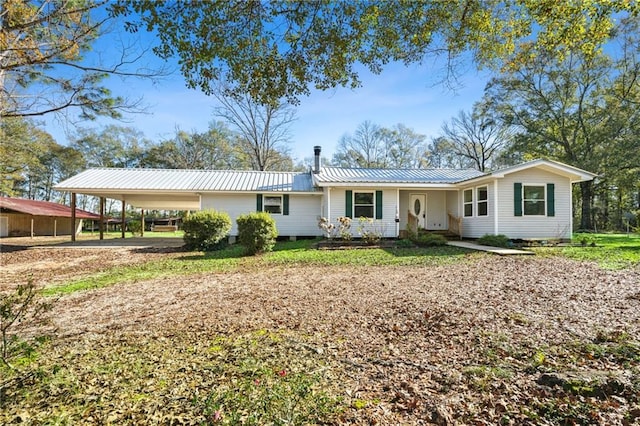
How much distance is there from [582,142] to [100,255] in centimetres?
3088

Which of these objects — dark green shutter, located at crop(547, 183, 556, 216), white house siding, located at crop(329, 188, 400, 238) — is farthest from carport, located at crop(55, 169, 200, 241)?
dark green shutter, located at crop(547, 183, 556, 216)

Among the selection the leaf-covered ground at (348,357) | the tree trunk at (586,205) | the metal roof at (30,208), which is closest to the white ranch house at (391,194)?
the leaf-covered ground at (348,357)

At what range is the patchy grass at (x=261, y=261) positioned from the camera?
741 cm

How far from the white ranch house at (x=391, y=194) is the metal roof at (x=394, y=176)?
0.05 metres

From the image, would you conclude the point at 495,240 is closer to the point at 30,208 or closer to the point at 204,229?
the point at 204,229

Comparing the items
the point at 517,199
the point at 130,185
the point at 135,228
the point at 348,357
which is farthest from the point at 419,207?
the point at 135,228

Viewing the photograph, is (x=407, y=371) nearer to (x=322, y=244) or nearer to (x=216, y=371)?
(x=216, y=371)

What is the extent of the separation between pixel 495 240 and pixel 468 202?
2864 mm

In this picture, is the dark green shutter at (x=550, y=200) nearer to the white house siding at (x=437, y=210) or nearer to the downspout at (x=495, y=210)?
the downspout at (x=495, y=210)

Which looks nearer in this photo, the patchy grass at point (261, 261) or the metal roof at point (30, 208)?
the patchy grass at point (261, 261)

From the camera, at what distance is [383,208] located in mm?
14570

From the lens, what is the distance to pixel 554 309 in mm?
4504

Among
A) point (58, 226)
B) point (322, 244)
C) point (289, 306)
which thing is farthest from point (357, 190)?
point (58, 226)

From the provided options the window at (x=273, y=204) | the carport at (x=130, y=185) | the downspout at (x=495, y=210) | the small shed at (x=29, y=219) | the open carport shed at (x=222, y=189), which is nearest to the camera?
the downspout at (x=495, y=210)
